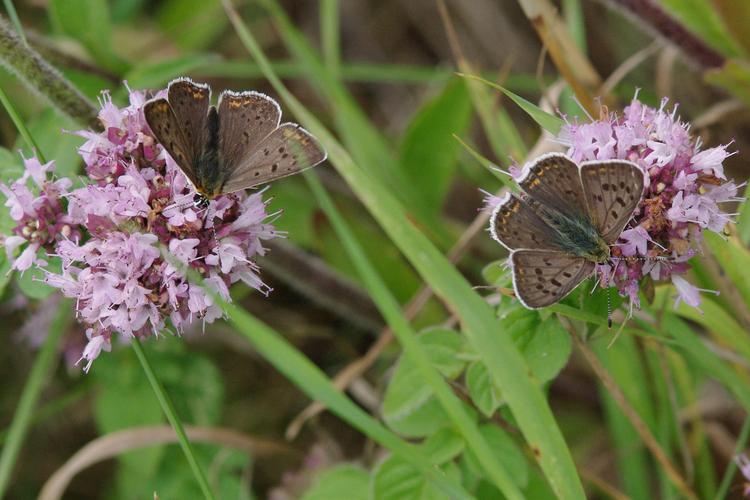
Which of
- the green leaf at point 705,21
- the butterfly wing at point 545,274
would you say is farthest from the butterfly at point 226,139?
the green leaf at point 705,21

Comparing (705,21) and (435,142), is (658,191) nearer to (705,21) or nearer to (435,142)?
(705,21)

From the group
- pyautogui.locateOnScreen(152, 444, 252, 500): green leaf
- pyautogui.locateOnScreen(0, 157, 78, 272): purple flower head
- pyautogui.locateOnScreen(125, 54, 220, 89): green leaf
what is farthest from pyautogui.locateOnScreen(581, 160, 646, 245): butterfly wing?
pyautogui.locateOnScreen(152, 444, 252, 500): green leaf

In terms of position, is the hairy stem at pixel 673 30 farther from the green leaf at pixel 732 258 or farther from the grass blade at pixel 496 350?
the grass blade at pixel 496 350

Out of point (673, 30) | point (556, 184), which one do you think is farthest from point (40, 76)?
point (673, 30)

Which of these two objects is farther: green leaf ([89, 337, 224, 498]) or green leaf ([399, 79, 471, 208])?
green leaf ([399, 79, 471, 208])

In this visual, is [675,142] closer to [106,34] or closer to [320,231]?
[320,231]

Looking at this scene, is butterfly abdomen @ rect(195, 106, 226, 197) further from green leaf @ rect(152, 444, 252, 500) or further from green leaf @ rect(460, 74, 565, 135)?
green leaf @ rect(152, 444, 252, 500)
